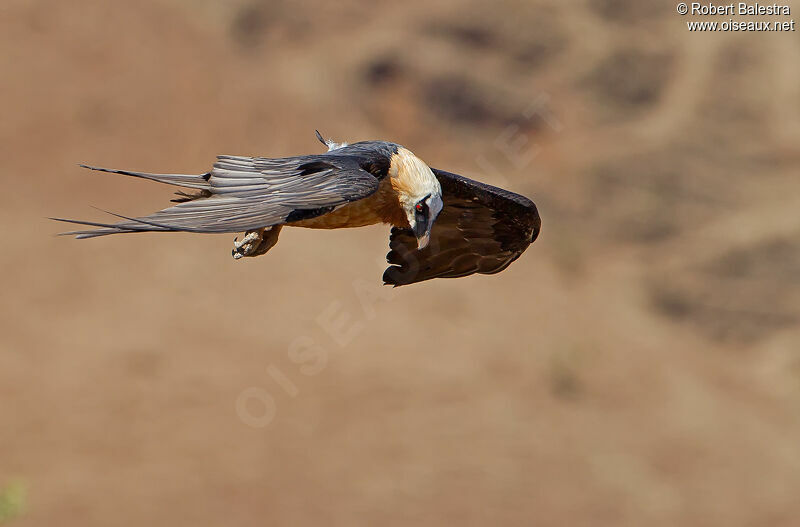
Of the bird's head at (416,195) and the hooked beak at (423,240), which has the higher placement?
the bird's head at (416,195)

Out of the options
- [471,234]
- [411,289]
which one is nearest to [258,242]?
[471,234]

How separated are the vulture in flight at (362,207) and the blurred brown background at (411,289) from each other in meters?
11.4

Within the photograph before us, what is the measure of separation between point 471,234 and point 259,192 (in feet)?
12.0

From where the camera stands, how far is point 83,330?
22.8 m

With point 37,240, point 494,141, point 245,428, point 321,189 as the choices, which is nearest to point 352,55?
point 494,141

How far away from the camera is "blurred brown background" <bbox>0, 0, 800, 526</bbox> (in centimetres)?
2117

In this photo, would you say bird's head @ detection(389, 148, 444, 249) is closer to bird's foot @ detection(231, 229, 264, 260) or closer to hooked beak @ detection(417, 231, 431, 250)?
hooked beak @ detection(417, 231, 431, 250)

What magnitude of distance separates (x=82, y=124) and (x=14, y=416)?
7945 millimetres

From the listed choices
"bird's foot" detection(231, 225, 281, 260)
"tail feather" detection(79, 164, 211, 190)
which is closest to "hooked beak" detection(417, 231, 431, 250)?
"bird's foot" detection(231, 225, 281, 260)

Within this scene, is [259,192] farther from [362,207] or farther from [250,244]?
[362,207]

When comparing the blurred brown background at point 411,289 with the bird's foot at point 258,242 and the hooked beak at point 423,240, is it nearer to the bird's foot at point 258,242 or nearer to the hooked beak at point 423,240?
the bird's foot at point 258,242

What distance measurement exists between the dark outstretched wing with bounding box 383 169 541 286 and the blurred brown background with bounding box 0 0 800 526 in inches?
444

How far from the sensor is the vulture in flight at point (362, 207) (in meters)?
6.35

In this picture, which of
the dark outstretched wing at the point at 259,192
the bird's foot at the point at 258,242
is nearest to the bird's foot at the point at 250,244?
the bird's foot at the point at 258,242
